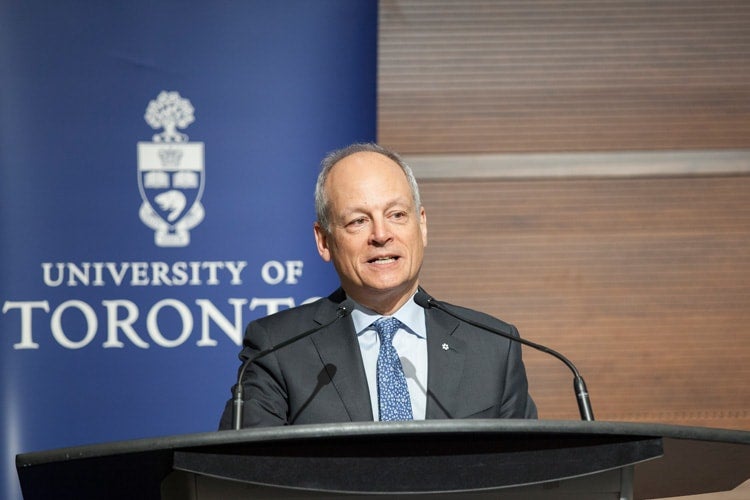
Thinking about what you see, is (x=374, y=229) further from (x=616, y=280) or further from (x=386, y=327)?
(x=616, y=280)

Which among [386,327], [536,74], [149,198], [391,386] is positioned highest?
[536,74]

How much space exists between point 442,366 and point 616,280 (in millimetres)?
1261

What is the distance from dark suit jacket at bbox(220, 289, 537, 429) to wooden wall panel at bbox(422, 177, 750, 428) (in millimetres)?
978

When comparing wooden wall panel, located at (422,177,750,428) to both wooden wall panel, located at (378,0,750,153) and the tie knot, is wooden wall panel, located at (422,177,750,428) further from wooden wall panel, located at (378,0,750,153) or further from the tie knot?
the tie knot

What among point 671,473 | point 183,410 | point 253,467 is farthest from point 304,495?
point 183,410

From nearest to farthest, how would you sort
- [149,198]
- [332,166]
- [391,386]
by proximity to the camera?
[391,386] < [332,166] < [149,198]

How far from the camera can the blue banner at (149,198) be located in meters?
2.72

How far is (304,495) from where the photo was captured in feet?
3.52

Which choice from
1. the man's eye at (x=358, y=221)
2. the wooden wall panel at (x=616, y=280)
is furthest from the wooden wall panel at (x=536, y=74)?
the man's eye at (x=358, y=221)

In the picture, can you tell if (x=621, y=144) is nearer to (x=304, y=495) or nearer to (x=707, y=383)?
(x=707, y=383)

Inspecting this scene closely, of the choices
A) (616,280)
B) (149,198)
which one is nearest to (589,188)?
(616,280)

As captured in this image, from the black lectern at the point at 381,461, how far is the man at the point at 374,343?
63 centimetres

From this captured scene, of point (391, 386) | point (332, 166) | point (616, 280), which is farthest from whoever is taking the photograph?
point (616, 280)

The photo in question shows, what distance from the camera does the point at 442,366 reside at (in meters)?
1.84
